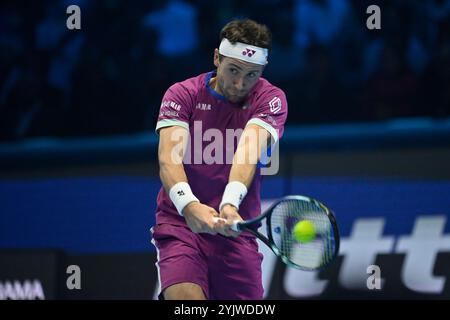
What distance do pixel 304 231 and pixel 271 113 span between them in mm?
857

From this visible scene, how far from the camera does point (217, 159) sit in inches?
233

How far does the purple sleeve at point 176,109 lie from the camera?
229 inches

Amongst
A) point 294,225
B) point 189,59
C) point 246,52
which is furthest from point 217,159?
point 189,59

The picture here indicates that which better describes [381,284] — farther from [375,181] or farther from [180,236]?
[180,236]

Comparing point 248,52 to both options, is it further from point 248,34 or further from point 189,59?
point 189,59

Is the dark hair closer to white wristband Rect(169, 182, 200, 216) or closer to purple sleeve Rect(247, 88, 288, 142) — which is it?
purple sleeve Rect(247, 88, 288, 142)

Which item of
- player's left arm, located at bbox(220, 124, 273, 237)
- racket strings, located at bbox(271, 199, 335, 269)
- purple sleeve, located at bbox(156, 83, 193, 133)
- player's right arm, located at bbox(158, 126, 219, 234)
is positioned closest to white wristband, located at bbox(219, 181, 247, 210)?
player's left arm, located at bbox(220, 124, 273, 237)

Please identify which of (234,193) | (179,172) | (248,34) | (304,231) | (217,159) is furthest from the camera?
(217,159)

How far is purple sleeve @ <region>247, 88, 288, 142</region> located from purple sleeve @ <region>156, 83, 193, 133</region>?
366 mm

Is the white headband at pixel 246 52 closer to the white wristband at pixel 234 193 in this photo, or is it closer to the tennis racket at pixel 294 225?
the white wristband at pixel 234 193

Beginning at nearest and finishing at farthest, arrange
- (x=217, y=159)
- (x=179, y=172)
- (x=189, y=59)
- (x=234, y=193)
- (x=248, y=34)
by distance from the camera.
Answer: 1. (x=234, y=193)
2. (x=179, y=172)
3. (x=248, y=34)
4. (x=217, y=159)
5. (x=189, y=59)

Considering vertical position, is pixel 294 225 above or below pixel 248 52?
below

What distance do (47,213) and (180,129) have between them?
3.25m

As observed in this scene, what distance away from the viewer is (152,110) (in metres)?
9.36
